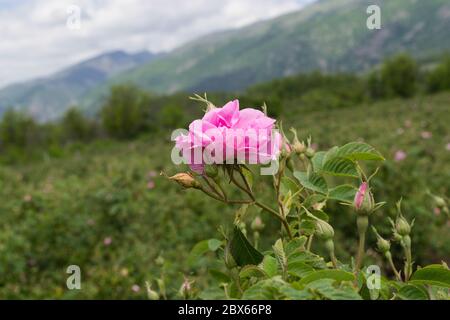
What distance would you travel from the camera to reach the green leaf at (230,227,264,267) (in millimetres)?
Answer: 1078

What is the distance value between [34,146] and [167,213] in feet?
186

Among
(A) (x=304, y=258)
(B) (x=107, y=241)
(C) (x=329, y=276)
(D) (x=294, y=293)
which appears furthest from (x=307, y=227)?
(B) (x=107, y=241)

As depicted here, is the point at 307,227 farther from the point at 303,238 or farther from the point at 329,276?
the point at 329,276

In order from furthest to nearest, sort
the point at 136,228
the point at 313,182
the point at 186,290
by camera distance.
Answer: the point at 136,228, the point at 186,290, the point at 313,182

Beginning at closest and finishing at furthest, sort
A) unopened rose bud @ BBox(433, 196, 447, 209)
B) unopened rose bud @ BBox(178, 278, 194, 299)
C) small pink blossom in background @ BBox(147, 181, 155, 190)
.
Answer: unopened rose bud @ BBox(178, 278, 194, 299) < unopened rose bud @ BBox(433, 196, 447, 209) < small pink blossom in background @ BBox(147, 181, 155, 190)

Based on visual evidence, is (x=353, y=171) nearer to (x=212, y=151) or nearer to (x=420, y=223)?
(x=212, y=151)

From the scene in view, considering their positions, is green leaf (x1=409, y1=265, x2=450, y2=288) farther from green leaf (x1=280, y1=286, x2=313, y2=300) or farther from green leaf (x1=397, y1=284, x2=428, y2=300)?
green leaf (x1=280, y1=286, x2=313, y2=300)

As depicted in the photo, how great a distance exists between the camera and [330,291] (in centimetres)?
85

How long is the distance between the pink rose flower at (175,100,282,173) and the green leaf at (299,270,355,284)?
0.23 m

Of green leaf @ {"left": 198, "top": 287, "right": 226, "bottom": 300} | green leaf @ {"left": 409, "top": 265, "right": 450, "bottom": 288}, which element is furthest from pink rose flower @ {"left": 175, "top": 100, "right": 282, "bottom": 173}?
green leaf @ {"left": 198, "top": 287, "right": 226, "bottom": 300}

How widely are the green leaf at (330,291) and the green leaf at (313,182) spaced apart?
0.32 meters

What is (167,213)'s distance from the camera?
17.6ft

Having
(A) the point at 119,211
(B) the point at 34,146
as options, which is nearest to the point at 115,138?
(B) the point at 34,146

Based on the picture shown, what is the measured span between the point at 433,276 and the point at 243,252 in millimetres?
392
